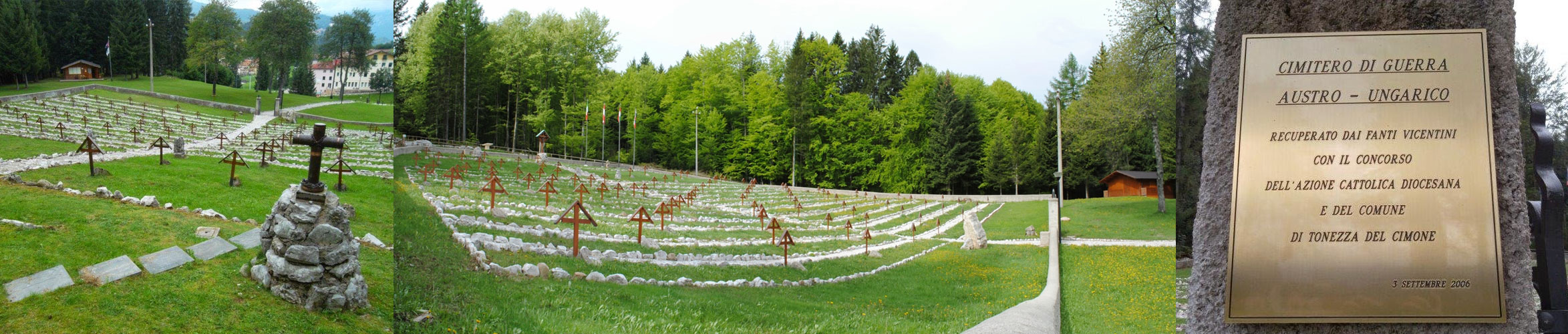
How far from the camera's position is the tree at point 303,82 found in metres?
8.00

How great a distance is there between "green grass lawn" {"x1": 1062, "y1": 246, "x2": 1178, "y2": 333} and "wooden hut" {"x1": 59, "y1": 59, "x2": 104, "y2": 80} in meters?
8.42

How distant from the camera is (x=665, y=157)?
7402 millimetres

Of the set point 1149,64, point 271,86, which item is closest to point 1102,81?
point 1149,64

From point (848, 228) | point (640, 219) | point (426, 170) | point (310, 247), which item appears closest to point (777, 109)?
point (848, 228)

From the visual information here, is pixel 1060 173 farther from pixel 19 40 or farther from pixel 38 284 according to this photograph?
pixel 19 40

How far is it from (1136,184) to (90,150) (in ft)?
27.6

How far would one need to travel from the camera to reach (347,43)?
25.8 feet

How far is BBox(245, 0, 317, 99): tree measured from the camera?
7797 millimetres

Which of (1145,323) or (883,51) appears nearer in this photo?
(1145,323)

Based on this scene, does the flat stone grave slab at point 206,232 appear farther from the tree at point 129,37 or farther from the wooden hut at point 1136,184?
the wooden hut at point 1136,184

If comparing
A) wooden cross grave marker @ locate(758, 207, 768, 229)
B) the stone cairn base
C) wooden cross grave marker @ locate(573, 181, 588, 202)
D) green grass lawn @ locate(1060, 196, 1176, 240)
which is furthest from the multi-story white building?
green grass lawn @ locate(1060, 196, 1176, 240)

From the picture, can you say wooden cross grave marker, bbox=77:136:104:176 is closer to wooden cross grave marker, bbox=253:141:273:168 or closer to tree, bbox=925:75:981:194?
wooden cross grave marker, bbox=253:141:273:168

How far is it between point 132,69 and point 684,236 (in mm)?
5198

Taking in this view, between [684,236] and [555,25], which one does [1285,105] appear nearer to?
[684,236]
